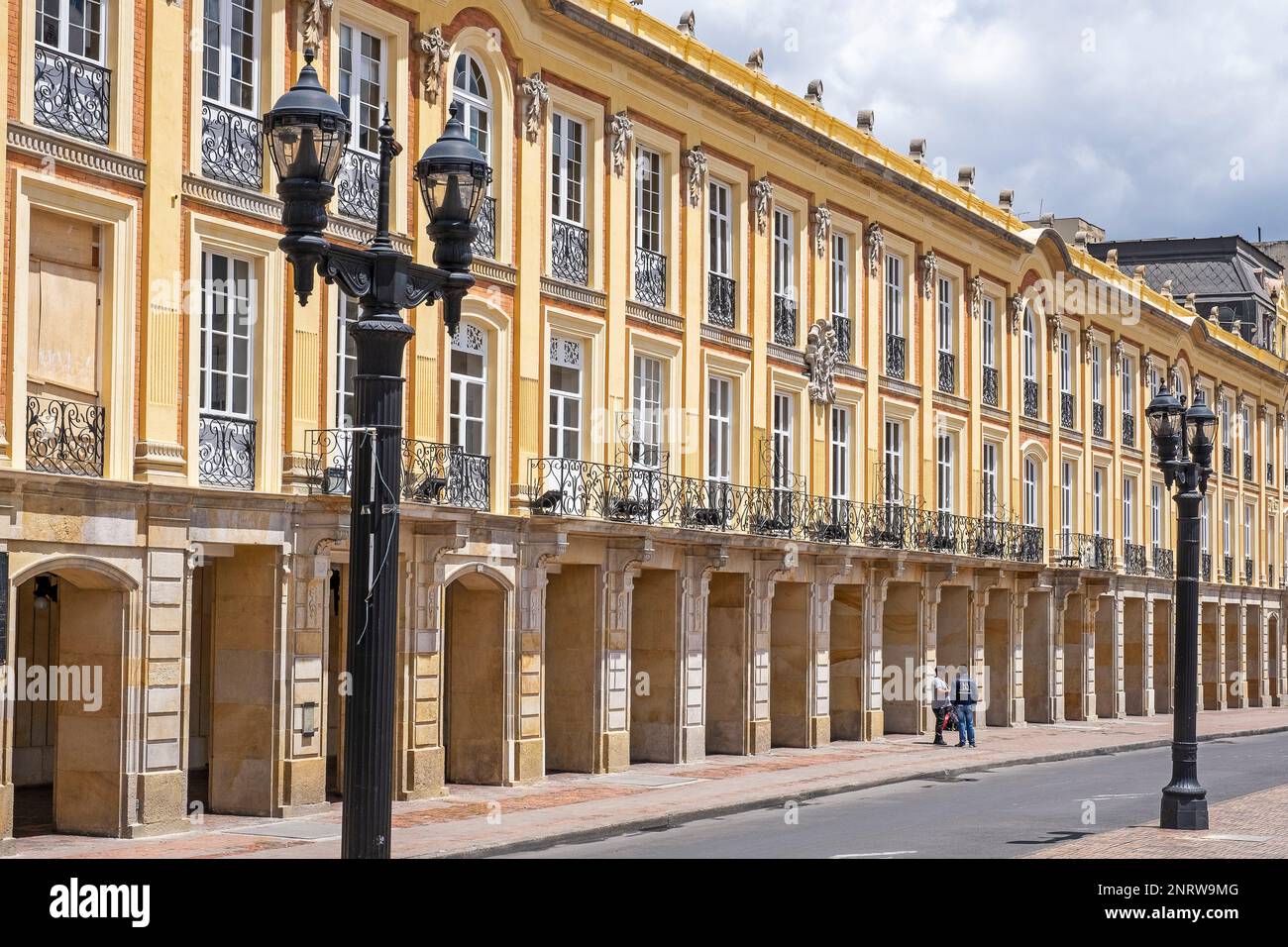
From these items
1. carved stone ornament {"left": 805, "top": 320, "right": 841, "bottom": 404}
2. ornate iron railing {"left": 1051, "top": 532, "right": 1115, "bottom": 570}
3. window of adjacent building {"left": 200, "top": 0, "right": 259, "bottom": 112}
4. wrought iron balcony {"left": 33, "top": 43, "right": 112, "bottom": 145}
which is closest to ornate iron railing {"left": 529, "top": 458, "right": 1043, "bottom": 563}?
carved stone ornament {"left": 805, "top": 320, "right": 841, "bottom": 404}

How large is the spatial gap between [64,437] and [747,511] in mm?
14685

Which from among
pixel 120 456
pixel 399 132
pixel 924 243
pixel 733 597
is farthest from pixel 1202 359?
pixel 120 456

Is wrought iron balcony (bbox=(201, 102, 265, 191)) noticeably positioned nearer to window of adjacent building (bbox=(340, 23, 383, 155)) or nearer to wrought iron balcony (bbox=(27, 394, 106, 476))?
window of adjacent building (bbox=(340, 23, 383, 155))

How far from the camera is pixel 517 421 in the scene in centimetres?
2588

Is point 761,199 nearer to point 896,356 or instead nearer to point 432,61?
point 896,356

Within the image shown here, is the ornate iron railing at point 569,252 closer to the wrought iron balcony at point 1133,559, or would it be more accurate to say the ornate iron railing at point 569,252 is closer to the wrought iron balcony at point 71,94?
the wrought iron balcony at point 71,94

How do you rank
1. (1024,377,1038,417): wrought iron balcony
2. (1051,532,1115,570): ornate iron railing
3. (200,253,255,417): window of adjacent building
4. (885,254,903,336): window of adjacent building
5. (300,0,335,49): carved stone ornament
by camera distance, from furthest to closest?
1. (1051,532,1115,570): ornate iron railing
2. (1024,377,1038,417): wrought iron balcony
3. (885,254,903,336): window of adjacent building
4. (300,0,335,49): carved stone ornament
5. (200,253,255,417): window of adjacent building

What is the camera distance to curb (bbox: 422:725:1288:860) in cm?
1873

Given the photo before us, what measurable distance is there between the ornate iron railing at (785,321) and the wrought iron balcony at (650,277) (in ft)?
12.9

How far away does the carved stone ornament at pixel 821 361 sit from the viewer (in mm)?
33969

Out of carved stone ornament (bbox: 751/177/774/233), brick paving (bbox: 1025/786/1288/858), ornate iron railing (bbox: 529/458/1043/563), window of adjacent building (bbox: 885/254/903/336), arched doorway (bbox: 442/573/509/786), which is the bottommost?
brick paving (bbox: 1025/786/1288/858)

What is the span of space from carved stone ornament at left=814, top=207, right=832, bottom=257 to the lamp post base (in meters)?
17.5

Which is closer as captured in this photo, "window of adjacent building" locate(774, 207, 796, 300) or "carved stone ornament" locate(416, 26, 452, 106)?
"carved stone ornament" locate(416, 26, 452, 106)

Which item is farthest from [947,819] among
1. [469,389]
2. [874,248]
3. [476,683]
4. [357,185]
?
[874,248]
